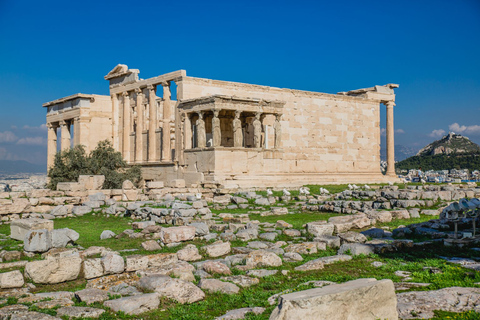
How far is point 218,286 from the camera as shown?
710 cm

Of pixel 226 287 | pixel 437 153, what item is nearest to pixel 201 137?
pixel 226 287

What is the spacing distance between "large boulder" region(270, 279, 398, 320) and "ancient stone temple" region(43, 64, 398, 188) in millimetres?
18950

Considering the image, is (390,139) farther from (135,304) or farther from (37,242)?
(135,304)

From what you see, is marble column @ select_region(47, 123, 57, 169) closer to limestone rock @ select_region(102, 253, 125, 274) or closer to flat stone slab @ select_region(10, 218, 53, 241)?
flat stone slab @ select_region(10, 218, 53, 241)

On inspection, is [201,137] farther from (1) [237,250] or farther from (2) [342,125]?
(1) [237,250]

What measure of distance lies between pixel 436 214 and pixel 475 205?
507 centimetres

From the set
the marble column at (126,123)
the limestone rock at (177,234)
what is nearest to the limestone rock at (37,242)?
the limestone rock at (177,234)

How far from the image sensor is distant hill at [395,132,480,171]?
72.3 meters

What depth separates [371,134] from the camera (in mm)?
38594

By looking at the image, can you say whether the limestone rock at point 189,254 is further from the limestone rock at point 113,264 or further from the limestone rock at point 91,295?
the limestone rock at point 91,295

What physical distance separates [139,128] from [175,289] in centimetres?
2810

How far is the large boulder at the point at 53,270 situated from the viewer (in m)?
7.66

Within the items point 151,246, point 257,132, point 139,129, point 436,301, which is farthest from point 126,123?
point 436,301

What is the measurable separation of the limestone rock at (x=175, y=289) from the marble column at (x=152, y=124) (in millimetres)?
25868
